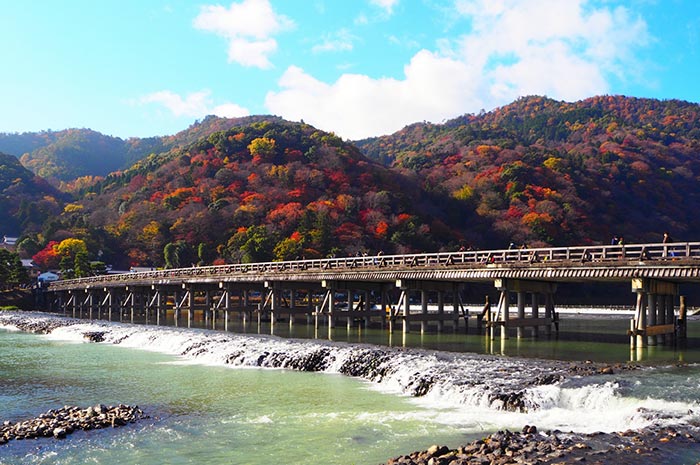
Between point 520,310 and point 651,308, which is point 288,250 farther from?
point 651,308

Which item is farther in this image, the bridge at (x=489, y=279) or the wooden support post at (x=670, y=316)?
the wooden support post at (x=670, y=316)

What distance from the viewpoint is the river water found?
14.2 meters

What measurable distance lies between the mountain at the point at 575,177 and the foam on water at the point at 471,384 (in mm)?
62809

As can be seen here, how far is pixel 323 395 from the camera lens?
20453mm

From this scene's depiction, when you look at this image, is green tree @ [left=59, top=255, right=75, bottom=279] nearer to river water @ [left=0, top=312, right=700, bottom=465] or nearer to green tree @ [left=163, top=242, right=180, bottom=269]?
green tree @ [left=163, top=242, right=180, bottom=269]

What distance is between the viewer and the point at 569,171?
340ft

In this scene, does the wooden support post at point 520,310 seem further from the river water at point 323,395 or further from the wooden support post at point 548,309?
Answer: the wooden support post at point 548,309

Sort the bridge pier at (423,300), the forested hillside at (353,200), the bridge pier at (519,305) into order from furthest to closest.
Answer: the forested hillside at (353,200) < the bridge pier at (423,300) < the bridge pier at (519,305)

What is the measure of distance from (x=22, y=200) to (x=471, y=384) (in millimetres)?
121313

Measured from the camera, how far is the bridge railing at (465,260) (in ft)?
90.4

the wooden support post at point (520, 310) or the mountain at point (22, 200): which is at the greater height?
the mountain at point (22, 200)

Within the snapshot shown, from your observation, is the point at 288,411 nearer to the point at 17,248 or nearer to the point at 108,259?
the point at 108,259

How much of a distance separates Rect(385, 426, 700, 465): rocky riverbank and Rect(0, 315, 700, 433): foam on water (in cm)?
155

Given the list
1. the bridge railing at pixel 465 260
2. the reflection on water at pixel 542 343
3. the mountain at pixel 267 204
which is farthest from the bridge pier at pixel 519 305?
the mountain at pixel 267 204
